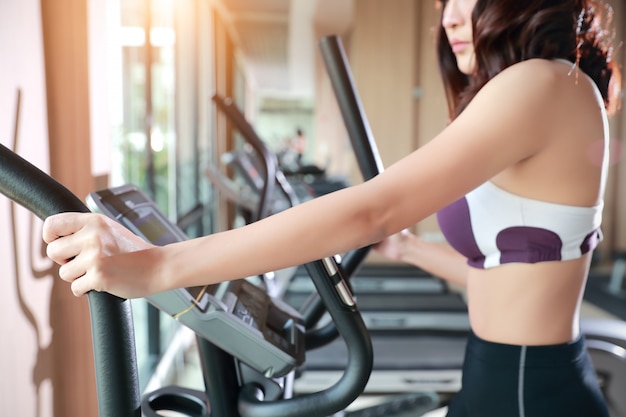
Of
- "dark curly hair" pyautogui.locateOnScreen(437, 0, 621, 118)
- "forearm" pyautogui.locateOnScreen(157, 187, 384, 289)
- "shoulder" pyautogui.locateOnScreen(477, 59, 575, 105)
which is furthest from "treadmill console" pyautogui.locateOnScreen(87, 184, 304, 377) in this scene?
"dark curly hair" pyautogui.locateOnScreen(437, 0, 621, 118)

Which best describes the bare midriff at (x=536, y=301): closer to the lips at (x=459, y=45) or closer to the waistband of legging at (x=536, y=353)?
the waistband of legging at (x=536, y=353)

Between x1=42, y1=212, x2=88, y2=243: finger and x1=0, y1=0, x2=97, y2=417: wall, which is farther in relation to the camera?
x1=0, y1=0, x2=97, y2=417: wall

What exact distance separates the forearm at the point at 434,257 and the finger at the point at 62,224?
2.96 ft

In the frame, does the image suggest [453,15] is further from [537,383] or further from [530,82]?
[537,383]

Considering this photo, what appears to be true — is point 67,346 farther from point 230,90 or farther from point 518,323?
point 230,90

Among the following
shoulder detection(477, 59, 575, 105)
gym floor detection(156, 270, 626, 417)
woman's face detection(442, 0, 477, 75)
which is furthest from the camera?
gym floor detection(156, 270, 626, 417)

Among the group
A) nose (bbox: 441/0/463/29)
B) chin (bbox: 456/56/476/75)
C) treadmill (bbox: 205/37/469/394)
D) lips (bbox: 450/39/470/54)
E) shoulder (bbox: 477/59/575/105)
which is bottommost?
treadmill (bbox: 205/37/469/394)

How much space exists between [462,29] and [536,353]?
606mm

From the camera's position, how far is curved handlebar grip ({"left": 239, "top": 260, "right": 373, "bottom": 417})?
86cm

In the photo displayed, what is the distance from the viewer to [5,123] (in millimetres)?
1117

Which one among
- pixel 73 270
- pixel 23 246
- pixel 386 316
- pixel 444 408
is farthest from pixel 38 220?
pixel 386 316

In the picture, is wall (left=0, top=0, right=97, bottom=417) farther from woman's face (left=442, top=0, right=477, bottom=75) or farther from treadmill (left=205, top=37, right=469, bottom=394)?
woman's face (left=442, top=0, right=477, bottom=75)

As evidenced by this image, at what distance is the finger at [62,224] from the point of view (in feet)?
1.87

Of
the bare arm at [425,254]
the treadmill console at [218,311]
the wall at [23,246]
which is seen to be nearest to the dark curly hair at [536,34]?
the bare arm at [425,254]
